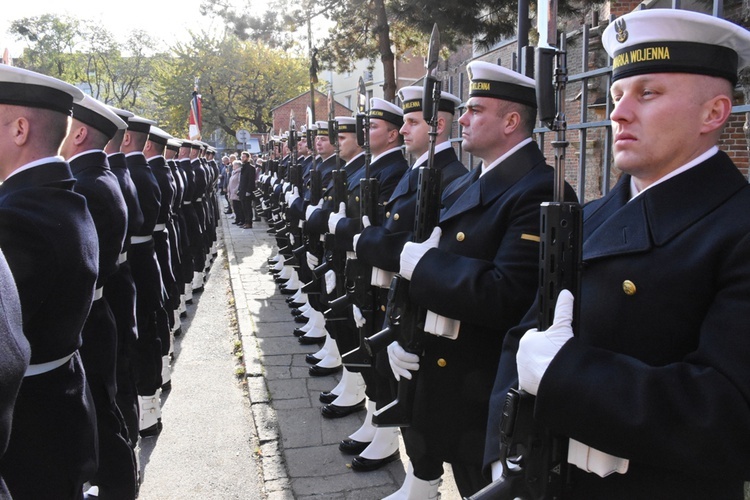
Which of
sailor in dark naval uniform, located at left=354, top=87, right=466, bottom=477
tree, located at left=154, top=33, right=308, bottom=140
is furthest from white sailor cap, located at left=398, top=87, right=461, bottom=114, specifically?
tree, located at left=154, top=33, right=308, bottom=140

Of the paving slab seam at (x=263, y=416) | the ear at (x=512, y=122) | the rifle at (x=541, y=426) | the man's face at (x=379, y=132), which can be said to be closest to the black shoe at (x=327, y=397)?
the paving slab seam at (x=263, y=416)

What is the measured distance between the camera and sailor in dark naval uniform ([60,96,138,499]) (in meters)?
3.08

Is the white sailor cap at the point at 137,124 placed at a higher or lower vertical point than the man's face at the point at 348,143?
higher

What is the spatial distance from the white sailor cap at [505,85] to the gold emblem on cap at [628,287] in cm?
143

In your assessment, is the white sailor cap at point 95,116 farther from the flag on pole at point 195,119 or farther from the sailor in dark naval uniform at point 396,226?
the flag on pole at point 195,119

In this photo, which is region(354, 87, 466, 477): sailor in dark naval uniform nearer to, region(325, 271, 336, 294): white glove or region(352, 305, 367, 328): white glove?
region(352, 305, 367, 328): white glove

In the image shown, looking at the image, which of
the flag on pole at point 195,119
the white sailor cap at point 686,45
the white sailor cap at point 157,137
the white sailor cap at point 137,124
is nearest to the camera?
the white sailor cap at point 686,45

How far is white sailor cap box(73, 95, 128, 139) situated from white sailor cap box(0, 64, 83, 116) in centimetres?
85

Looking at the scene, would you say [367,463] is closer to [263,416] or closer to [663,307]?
[263,416]

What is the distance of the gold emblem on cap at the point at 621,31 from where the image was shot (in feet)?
5.84

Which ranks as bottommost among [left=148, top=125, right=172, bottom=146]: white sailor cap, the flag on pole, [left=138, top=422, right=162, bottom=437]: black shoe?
[left=138, top=422, right=162, bottom=437]: black shoe

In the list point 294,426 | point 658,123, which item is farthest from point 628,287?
point 294,426

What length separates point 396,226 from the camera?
372cm

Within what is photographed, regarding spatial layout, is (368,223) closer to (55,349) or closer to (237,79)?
(55,349)
